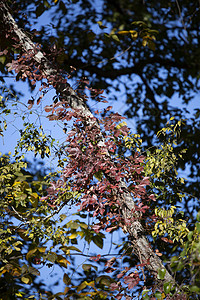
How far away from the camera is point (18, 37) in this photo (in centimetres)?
185

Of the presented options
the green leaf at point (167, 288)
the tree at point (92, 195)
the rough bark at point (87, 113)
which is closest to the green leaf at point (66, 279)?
the tree at point (92, 195)

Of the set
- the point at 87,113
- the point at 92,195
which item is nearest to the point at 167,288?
the point at 92,195

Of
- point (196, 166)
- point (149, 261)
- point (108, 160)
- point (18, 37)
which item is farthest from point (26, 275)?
point (196, 166)

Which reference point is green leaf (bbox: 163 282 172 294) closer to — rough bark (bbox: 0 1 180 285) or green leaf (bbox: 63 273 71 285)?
rough bark (bbox: 0 1 180 285)

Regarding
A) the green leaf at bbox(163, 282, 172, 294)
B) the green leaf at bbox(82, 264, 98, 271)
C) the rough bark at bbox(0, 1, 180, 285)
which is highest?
the rough bark at bbox(0, 1, 180, 285)

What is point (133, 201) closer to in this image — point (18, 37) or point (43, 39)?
point (18, 37)

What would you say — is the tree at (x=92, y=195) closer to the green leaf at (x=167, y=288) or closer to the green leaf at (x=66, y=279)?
the green leaf at (x=66, y=279)

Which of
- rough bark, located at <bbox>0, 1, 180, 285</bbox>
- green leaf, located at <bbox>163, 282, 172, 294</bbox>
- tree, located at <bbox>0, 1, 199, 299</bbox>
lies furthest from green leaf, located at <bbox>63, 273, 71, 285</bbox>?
green leaf, located at <bbox>163, 282, 172, 294</bbox>

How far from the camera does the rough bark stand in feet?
5.08

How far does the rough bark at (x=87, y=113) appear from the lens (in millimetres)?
1548

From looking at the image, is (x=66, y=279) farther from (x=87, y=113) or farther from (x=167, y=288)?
(x=87, y=113)

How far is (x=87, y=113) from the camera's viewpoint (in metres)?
1.69

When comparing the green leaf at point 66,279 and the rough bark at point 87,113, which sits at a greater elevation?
the rough bark at point 87,113

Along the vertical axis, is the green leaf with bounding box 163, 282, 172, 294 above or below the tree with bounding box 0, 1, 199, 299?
below
